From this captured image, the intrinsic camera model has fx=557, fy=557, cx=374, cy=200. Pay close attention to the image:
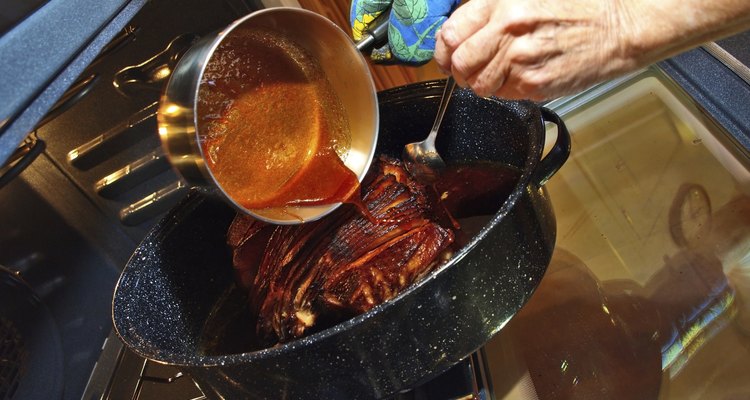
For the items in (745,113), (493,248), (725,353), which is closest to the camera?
(493,248)

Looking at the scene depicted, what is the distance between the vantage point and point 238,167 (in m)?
0.97

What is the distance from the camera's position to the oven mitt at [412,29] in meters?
1.07

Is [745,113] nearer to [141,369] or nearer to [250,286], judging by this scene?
[250,286]

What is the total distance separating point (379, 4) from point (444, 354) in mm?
745

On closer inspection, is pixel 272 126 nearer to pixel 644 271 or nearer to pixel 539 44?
pixel 539 44


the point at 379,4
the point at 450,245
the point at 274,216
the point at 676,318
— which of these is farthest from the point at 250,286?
the point at 676,318

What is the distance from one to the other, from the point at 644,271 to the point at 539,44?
610mm

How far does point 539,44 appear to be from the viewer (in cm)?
69

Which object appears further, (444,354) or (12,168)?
(12,168)

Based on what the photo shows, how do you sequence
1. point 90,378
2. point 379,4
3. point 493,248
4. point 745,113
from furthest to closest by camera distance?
point 90,378
point 379,4
point 745,113
point 493,248

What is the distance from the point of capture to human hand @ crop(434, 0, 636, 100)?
2.21ft

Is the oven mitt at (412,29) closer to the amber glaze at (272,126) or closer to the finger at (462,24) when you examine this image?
the amber glaze at (272,126)

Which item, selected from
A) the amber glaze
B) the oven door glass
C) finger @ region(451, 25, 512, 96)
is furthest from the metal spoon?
finger @ region(451, 25, 512, 96)

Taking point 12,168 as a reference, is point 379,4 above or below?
below
